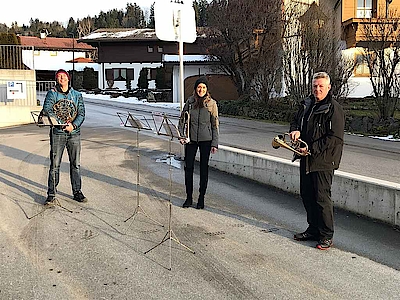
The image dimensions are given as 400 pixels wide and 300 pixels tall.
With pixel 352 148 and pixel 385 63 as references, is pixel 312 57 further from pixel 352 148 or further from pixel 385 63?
pixel 352 148

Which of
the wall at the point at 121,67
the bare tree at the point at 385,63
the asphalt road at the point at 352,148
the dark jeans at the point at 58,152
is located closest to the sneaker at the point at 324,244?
the dark jeans at the point at 58,152

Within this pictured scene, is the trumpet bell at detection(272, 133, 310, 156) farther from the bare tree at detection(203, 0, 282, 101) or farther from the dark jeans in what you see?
the bare tree at detection(203, 0, 282, 101)

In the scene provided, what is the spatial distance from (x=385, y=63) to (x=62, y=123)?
1390 centimetres

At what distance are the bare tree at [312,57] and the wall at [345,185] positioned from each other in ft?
36.0

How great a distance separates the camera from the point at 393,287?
474cm

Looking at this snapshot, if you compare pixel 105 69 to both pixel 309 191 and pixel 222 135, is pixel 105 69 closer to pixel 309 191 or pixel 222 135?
pixel 222 135

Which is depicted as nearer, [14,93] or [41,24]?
[14,93]

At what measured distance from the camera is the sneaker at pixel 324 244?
5797mm

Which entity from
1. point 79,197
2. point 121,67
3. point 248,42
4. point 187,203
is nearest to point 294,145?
point 187,203

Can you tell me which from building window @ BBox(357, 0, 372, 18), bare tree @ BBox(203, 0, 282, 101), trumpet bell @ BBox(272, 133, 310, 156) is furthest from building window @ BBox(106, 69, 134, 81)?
trumpet bell @ BBox(272, 133, 310, 156)

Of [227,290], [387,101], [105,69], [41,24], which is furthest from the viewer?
[41,24]

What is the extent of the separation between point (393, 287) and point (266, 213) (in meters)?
2.79

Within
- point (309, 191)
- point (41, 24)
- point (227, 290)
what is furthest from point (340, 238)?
point (41, 24)

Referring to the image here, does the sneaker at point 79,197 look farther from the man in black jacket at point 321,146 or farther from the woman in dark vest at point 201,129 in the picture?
the man in black jacket at point 321,146
